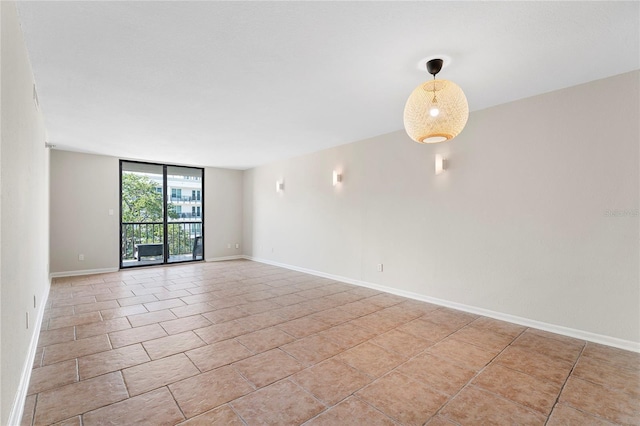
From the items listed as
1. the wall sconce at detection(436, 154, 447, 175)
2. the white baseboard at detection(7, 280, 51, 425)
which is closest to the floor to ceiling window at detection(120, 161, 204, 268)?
the white baseboard at detection(7, 280, 51, 425)

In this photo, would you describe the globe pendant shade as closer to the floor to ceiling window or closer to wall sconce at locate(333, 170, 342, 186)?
wall sconce at locate(333, 170, 342, 186)

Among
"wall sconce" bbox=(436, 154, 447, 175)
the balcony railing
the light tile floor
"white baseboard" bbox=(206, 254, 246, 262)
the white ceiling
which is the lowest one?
the light tile floor

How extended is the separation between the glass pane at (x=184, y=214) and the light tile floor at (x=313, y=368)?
11.0ft

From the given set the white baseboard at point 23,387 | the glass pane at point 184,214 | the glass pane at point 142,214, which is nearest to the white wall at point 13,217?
the white baseboard at point 23,387

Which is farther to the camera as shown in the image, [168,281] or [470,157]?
[168,281]

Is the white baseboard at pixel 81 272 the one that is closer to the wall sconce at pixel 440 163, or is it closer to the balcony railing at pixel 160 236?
the balcony railing at pixel 160 236

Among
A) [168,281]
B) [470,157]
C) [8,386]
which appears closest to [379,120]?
[470,157]

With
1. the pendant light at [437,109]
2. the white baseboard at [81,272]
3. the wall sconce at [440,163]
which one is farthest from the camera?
the white baseboard at [81,272]

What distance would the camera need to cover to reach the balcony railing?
653 cm

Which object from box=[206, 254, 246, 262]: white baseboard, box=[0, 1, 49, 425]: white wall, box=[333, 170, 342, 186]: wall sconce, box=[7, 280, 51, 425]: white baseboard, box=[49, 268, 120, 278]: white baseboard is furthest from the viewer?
box=[206, 254, 246, 262]: white baseboard

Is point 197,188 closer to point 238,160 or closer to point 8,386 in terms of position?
point 238,160

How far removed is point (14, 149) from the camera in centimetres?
181

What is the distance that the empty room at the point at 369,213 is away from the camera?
183 cm

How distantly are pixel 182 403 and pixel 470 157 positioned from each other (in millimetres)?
3641
